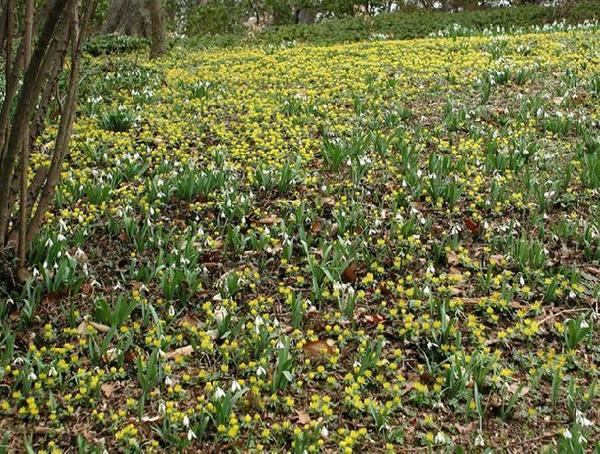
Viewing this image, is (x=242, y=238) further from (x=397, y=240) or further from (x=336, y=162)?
(x=336, y=162)

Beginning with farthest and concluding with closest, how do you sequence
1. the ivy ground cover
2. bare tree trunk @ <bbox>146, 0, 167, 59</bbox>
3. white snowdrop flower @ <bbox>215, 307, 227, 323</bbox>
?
bare tree trunk @ <bbox>146, 0, 167, 59</bbox>
white snowdrop flower @ <bbox>215, 307, 227, 323</bbox>
the ivy ground cover

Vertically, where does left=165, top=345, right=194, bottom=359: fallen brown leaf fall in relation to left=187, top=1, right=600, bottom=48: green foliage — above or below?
below

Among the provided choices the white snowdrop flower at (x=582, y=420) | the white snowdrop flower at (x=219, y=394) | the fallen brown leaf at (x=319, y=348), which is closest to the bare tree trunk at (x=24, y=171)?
the white snowdrop flower at (x=219, y=394)

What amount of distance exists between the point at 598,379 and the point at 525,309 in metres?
0.54

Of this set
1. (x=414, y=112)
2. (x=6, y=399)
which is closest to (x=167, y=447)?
(x=6, y=399)

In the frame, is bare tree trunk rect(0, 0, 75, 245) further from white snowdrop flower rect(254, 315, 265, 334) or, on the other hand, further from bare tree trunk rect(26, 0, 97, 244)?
white snowdrop flower rect(254, 315, 265, 334)

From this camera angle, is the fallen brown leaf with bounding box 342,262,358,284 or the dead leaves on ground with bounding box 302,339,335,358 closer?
the dead leaves on ground with bounding box 302,339,335,358

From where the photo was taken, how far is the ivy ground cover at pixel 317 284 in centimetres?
271

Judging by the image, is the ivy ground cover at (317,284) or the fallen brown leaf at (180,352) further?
the fallen brown leaf at (180,352)

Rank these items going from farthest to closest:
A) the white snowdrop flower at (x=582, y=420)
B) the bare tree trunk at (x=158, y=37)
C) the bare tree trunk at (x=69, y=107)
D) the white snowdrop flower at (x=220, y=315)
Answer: the bare tree trunk at (x=158, y=37) → the white snowdrop flower at (x=220, y=315) → the bare tree trunk at (x=69, y=107) → the white snowdrop flower at (x=582, y=420)

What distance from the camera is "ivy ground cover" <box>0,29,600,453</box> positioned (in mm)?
2711

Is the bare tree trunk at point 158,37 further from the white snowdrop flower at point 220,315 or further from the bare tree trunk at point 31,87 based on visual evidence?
the white snowdrop flower at point 220,315

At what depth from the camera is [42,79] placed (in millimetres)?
3000

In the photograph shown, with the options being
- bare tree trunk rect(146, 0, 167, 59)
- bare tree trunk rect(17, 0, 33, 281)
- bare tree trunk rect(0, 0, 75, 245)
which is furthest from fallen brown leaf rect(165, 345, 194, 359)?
bare tree trunk rect(146, 0, 167, 59)
